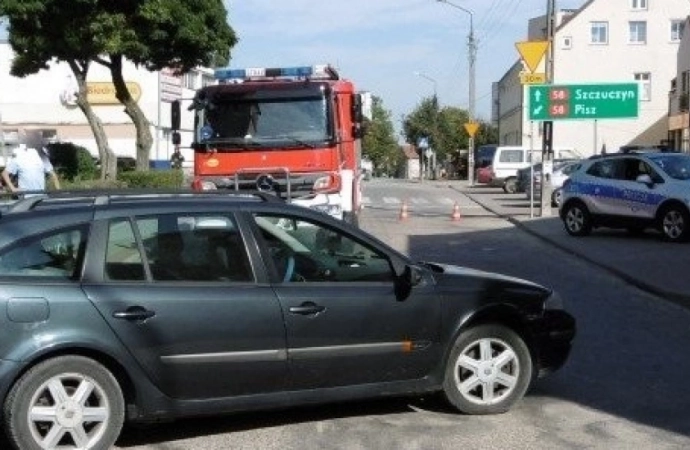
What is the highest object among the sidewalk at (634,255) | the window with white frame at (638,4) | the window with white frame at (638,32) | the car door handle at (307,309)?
the window with white frame at (638,4)

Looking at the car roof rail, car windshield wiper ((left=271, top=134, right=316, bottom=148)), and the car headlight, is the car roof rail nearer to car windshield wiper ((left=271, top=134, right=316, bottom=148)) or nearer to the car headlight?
the car headlight

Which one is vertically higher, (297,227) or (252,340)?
(297,227)

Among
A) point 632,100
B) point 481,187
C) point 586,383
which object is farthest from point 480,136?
point 586,383

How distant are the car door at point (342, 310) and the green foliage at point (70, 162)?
24421 millimetres

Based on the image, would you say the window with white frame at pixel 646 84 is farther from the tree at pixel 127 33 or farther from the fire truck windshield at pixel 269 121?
the fire truck windshield at pixel 269 121

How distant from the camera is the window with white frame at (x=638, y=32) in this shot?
6225 cm

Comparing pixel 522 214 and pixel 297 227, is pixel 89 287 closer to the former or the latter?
pixel 297 227

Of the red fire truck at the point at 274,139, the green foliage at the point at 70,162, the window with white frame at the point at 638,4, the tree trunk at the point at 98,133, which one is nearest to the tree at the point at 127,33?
the tree trunk at the point at 98,133

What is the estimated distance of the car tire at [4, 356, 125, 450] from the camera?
17.5 feet

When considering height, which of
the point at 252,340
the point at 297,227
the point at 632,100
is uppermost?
the point at 632,100

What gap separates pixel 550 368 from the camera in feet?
22.5

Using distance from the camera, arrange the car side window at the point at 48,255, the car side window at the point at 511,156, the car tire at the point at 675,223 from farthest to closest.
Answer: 1. the car side window at the point at 511,156
2. the car tire at the point at 675,223
3. the car side window at the point at 48,255

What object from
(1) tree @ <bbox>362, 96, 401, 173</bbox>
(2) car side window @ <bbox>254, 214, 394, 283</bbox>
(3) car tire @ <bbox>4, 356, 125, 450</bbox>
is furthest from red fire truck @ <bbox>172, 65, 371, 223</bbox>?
(1) tree @ <bbox>362, 96, 401, 173</bbox>

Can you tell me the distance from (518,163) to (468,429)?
36845 millimetres
